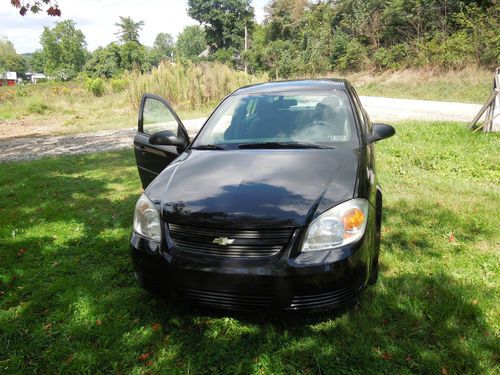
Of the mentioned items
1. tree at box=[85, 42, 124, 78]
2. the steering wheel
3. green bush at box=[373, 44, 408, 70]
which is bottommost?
the steering wheel

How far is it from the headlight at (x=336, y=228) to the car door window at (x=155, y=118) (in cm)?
245

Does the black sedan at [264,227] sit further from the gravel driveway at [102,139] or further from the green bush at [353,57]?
the green bush at [353,57]

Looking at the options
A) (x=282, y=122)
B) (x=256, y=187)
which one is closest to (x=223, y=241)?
(x=256, y=187)

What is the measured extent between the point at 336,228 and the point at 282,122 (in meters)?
1.46

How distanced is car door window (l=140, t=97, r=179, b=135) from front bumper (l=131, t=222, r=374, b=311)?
2275 mm

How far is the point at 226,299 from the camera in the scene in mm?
2162

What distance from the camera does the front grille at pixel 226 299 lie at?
83.4 inches

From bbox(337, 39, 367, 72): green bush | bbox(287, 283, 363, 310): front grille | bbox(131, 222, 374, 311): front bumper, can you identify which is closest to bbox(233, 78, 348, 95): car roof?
bbox(131, 222, 374, 311): front bumper

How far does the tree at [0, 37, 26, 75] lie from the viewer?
284ft

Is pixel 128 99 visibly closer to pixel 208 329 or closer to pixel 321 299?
pixel 208 329

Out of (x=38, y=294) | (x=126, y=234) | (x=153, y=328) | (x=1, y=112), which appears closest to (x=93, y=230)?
(x=126, y=234)

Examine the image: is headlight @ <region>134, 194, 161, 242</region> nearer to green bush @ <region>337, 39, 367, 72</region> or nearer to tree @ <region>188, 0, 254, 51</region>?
green bush @ <region>337, 39, 367, 72</region>

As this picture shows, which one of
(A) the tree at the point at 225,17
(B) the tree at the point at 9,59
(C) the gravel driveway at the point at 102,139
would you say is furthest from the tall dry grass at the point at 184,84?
(B) the tree at the point at 9,59

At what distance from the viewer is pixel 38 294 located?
292 centimetres
